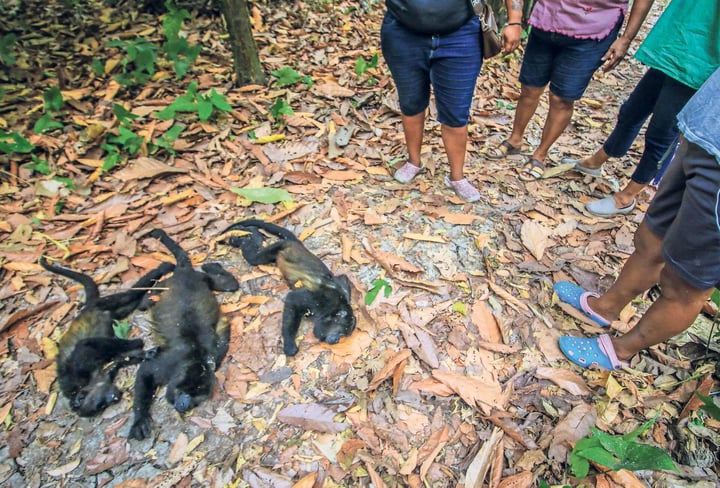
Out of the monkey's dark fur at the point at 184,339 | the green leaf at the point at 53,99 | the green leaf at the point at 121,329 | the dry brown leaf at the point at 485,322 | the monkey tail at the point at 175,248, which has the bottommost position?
the green leaf at the point at 121,329

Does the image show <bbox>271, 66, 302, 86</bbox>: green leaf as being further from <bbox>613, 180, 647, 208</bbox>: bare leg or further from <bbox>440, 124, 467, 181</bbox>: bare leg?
<bbox>613, 180, 647, 208</bbox>: bare leg

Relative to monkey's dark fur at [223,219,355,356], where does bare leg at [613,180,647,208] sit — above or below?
above

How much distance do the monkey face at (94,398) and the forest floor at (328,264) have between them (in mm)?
66

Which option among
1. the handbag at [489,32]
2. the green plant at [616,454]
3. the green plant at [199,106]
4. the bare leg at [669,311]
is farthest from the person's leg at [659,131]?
the green plant at [199,106]

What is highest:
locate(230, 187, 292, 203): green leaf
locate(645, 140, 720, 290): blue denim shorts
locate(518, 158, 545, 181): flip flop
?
locate(645, 140, 720, 290): blue denim shorts

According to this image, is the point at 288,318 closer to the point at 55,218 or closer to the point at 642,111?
the point at 55,218

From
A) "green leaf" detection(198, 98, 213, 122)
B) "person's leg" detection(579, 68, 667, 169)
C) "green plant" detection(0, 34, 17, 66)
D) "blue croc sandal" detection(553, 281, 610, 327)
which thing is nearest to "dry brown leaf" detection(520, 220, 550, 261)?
"blue croc sandal" detection(553, 281, 610, 327)

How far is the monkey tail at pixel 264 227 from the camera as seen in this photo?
407 cm

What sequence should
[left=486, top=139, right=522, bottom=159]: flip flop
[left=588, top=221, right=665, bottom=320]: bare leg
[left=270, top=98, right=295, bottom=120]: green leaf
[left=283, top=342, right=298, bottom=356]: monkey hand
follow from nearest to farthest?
1. [left=588, top=221, right=665, bottom=320]: bare leg
2. [left=283, top=342, right=298, bottom=356]: monkey hand
3. [left=486, top=139, right=522, bottom=159]: flip flop
4. [left=270, top=98, right=295, bottom=120]: green leaf

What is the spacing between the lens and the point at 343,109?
5.66 meters

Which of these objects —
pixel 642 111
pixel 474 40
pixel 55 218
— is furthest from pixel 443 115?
pixel 55 218

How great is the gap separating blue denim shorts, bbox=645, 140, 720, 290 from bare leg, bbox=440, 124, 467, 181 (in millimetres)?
1934

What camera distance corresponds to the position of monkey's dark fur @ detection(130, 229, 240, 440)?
9.85 feet

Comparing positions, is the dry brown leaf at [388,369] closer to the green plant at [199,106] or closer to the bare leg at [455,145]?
the bare leg at [455,145]
